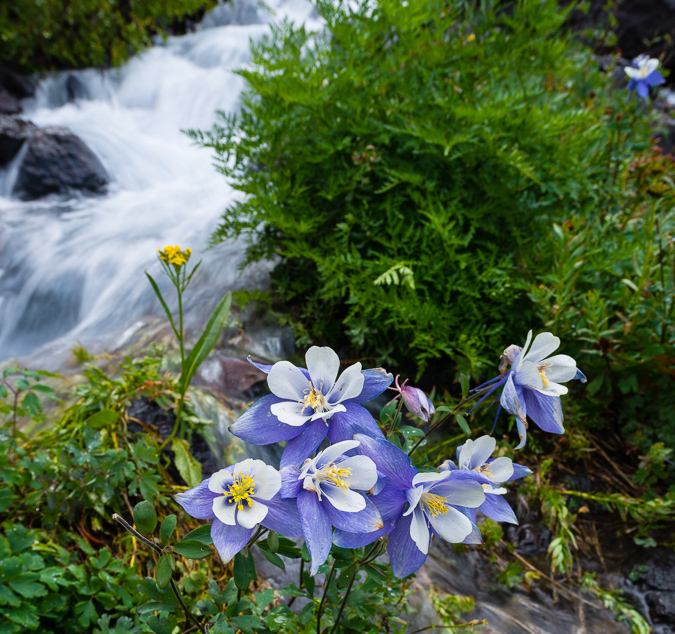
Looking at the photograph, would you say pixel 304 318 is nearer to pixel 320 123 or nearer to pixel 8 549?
pixel 320 123

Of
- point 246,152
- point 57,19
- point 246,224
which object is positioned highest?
point 57,19

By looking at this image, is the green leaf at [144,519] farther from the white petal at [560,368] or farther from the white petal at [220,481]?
the white petal at [560,368]

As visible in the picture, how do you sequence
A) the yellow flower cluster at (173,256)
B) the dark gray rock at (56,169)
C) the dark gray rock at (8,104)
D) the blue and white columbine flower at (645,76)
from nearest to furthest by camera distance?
the yellow flower cluster at (173,256) < the blue and white columbine flower at (645,76) < the dark gray rock at (56,169) < the dark gray rock at (8,104)

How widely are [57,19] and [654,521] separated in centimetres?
935

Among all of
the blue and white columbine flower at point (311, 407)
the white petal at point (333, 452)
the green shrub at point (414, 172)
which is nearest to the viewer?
the white petal at point (333, 452)

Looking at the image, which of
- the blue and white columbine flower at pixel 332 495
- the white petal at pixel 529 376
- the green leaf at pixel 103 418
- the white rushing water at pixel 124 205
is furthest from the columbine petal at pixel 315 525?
the white rushing water at pixel 124 205

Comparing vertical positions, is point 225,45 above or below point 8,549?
above

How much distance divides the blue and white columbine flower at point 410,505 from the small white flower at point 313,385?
9cm

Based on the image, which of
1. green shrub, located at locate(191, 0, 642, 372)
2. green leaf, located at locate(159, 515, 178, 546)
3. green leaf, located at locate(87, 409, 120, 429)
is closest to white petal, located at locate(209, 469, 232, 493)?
green leaf, located at locate(159, 515, 178, 546)

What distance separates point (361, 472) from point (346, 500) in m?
0.05

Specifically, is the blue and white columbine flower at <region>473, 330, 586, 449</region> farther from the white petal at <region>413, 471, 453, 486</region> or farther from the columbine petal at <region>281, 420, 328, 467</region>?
the columbine petal at <region>281, 420, 328, 467</region>

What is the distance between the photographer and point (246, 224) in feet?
8.18

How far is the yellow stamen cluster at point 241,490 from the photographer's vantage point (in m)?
0.65

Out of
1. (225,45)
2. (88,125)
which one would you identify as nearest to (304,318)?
(88,125)
